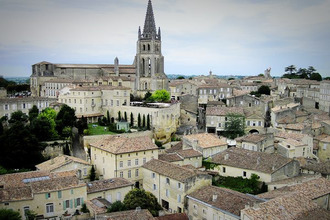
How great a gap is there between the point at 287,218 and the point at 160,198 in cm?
1244

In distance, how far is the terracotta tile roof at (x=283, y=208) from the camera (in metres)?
23.4

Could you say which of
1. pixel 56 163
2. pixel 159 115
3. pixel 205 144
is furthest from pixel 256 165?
pixel 56 163

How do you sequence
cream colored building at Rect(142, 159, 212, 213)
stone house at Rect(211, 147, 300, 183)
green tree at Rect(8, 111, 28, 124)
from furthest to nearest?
green tree at Rect(8, 111, 28, 124) → stone house at Rect(211, 147, 300, 183) → cream colored building at Rect(142, 159, 212, 213)

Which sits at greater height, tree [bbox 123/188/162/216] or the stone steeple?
the stone steeple

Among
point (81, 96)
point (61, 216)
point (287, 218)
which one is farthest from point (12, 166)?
point (287, 218)

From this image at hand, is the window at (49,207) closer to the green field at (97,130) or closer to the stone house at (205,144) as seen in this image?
the stone house at (205,144)

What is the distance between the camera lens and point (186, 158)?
124 feet

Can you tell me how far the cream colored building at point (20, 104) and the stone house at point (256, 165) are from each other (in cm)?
2912

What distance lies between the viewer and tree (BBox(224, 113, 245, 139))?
5131cm

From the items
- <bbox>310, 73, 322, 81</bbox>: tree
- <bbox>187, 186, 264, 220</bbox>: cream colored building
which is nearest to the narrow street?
<bbox>187, 186, 264, 220</bbox>: cream colored building

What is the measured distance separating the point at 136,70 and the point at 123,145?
135 feet

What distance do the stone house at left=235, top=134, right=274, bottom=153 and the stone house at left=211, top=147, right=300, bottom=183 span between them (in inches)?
185

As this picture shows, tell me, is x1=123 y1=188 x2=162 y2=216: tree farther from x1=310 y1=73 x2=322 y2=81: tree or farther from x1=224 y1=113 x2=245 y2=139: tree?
x1=310 y1=73 x2=322 y2=81: tree

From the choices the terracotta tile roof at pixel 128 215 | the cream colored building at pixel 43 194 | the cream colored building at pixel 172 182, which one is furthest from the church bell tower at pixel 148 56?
the terracotta tile roof at pixel 128 215
